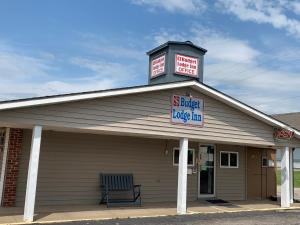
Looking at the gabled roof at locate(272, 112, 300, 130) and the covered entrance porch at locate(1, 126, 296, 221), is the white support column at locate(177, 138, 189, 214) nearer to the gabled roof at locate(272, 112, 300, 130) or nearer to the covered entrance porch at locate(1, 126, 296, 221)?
the covered entrance porch at locate(1, 126, 296, 221)

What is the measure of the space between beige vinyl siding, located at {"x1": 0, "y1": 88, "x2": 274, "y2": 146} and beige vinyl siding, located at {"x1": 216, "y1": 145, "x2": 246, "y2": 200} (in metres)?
2.57

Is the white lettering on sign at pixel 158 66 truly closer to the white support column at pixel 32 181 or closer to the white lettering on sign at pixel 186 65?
the white lettering on sign at pixel 186 65

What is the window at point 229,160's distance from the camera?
16172 millimetres

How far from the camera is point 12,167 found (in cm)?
1177

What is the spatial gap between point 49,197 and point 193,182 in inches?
224

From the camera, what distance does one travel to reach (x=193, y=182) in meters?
15.2

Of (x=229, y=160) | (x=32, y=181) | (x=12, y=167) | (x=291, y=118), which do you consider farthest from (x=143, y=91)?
(x=291, y=118)

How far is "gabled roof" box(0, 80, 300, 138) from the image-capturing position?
9336mm

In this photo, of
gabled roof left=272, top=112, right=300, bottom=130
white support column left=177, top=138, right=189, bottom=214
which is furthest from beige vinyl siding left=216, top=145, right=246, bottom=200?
gabled roof left=272, top=112, right=300, bottom=130

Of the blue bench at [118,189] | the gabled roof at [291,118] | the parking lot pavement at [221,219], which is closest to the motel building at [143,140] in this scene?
the blue bench at [118,189]

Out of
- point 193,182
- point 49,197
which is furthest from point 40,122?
point 193,182

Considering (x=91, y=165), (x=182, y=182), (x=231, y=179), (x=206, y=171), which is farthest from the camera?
(x=231, y=179)

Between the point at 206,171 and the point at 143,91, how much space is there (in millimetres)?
5823

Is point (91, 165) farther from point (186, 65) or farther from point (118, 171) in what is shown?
point (186, 65)
